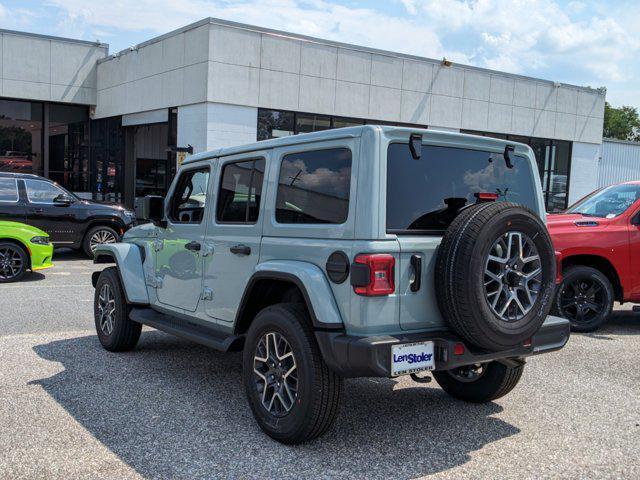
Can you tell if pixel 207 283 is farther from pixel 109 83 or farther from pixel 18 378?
pixel 109 83

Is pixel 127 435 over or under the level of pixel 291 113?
under

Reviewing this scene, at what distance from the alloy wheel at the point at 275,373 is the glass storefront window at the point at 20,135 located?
21638 millimetres

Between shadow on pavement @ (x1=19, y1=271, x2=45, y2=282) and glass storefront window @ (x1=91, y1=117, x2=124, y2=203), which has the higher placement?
glass storefront window @ (x1=91, y1=117, x2=124, y2=203)

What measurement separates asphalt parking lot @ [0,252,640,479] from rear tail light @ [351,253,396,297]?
1.04 metres

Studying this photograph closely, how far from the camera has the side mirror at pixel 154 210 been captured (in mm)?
5699

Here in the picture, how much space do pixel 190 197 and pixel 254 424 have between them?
2123 millimetres

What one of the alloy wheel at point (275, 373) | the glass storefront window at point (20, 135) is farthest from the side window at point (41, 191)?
the glass storefront window at point (20, 135)

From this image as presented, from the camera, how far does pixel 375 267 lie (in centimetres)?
362

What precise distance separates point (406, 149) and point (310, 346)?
1341 mm

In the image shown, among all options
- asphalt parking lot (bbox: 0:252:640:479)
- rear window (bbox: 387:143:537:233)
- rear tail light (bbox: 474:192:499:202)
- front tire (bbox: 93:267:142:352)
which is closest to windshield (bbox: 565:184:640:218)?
asphalt parking lot (bbox: 0:252:640:479)

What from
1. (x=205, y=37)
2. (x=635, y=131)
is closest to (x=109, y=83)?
(x=205, y=37)

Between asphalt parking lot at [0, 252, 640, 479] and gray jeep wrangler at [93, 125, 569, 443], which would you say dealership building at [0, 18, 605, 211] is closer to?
asphalt parking lot at [0, 252, 640, 479]

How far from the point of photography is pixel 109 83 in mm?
22125

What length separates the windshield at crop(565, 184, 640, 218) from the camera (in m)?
8.12
